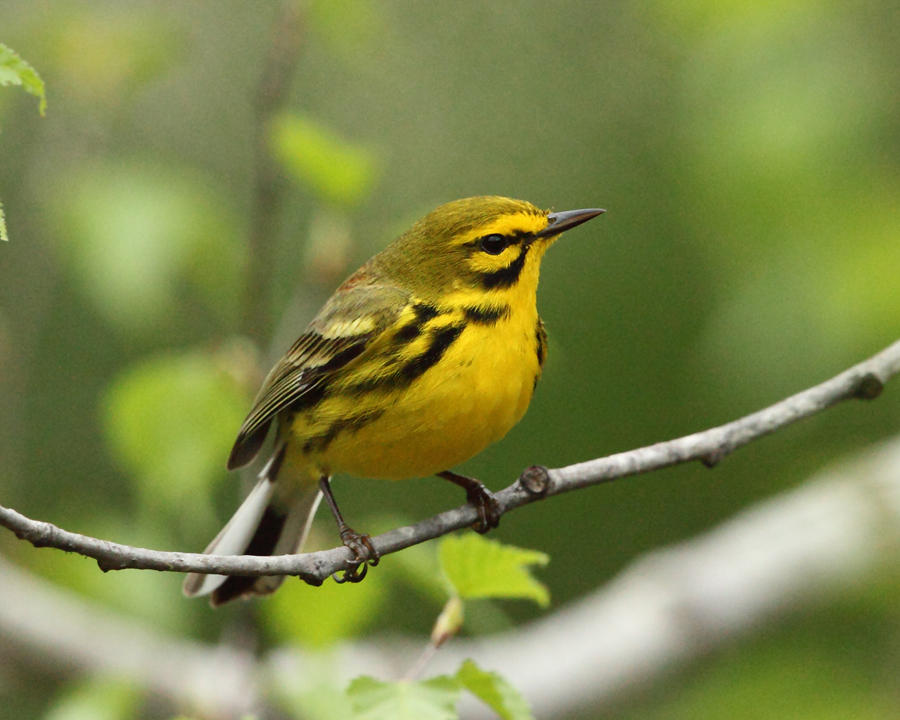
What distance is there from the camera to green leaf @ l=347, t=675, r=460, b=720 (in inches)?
95.7

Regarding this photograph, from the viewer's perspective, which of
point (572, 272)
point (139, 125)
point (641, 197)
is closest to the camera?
point (139, 125)

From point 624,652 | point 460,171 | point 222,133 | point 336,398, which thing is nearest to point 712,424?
point 460,171

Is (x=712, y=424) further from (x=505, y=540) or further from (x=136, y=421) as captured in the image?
(x=136, y=421)

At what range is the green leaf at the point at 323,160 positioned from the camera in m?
3.42

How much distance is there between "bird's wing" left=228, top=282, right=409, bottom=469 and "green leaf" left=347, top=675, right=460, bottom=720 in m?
1.19

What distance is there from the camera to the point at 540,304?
9797 mm

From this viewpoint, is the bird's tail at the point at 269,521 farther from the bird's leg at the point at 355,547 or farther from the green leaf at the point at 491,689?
the green leaf at the point at 491,689

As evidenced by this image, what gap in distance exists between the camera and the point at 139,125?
855 centimetres

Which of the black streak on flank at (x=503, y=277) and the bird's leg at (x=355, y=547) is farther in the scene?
the black streak on flank at (x=503, y=277)

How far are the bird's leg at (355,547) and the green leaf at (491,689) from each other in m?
0.35

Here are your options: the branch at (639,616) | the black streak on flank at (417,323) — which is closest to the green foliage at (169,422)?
the black streak on flank at (417,323)

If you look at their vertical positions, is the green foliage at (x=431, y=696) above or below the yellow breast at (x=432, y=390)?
below

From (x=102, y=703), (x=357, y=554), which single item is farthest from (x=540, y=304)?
(x=357, y=554)

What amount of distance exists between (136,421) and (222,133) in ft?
26.5
